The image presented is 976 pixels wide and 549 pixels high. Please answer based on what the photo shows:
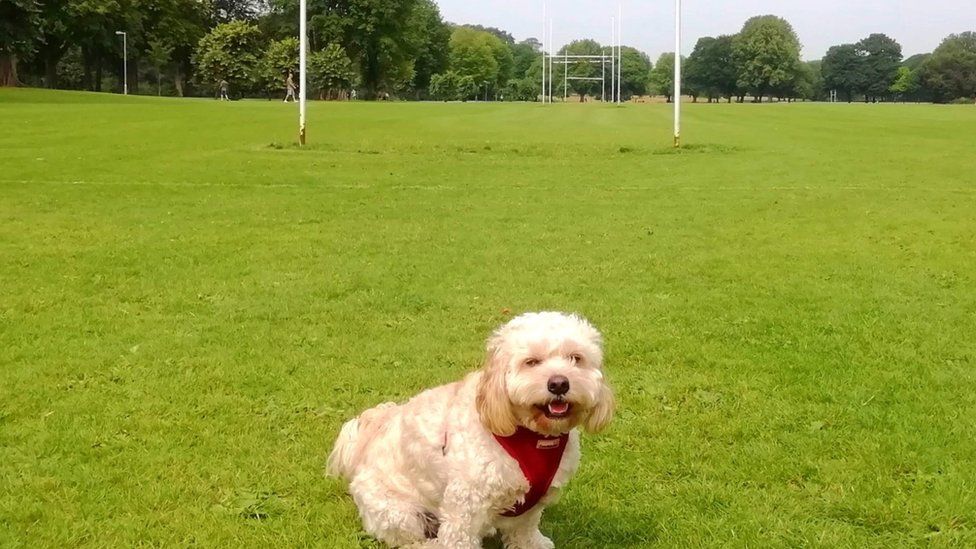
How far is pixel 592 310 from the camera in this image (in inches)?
385

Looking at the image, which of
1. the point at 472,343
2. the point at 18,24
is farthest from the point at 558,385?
the point at 18,24

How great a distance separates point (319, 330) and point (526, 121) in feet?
139

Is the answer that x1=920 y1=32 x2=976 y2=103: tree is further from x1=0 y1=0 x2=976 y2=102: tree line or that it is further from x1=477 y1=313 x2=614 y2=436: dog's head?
x1=477 y1=313 x2=614 y2=436: dog's head

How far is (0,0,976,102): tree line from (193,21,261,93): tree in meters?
0.13

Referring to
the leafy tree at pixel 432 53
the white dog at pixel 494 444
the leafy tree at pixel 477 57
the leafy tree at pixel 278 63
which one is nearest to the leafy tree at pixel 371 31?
the leafy tree at pixel 278 63

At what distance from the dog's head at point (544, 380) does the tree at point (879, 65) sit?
187 m

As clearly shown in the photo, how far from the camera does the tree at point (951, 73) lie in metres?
153

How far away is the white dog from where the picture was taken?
4059mm

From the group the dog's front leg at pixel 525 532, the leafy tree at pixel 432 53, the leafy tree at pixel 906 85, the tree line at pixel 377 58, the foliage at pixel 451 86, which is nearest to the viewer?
the dog's front leg at pixel 525 532

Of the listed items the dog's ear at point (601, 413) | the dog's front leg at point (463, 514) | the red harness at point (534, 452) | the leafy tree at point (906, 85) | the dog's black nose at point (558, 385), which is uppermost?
the leafy tree at point (906, 85)

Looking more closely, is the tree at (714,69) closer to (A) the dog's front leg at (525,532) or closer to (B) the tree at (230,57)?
(B) the tree at (230,57)

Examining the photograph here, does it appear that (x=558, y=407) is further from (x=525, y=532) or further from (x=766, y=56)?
(x=766, y=56)

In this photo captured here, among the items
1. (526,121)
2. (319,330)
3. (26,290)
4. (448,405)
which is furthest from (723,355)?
(526,121)

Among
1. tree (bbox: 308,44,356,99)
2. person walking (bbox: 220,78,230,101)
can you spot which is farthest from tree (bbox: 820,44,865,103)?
person walking (bbox: 220,78,230,101)
